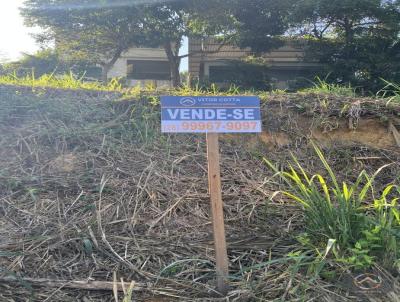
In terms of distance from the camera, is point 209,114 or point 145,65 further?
point 145,65

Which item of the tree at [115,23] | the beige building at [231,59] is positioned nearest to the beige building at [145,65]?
the beige building at [231,59]

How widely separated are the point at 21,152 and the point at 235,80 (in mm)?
13464

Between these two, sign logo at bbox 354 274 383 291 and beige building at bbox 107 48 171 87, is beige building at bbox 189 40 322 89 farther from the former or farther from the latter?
sign logo at bbox 354 274 383 291

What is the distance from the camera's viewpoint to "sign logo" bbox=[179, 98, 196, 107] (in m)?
2.90

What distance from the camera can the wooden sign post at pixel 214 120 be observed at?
2809mm

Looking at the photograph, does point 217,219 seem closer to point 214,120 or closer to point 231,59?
point 214,120

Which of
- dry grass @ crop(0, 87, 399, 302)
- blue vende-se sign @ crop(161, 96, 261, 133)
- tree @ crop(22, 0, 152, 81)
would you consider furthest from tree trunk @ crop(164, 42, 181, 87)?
blue vende-se sign @ crop(161, 96, 261, 133)

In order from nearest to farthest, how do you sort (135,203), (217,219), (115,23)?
(217,219)
(135,203)
(115,23)

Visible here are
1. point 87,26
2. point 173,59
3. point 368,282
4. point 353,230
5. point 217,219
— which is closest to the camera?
point 368,282

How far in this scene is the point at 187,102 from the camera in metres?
2.91

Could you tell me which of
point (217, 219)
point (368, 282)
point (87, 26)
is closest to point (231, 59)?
point (87, 26)

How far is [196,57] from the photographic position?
21.0 meters

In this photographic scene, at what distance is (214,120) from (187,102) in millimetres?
195

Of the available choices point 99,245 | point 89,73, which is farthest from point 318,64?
point 99,245
